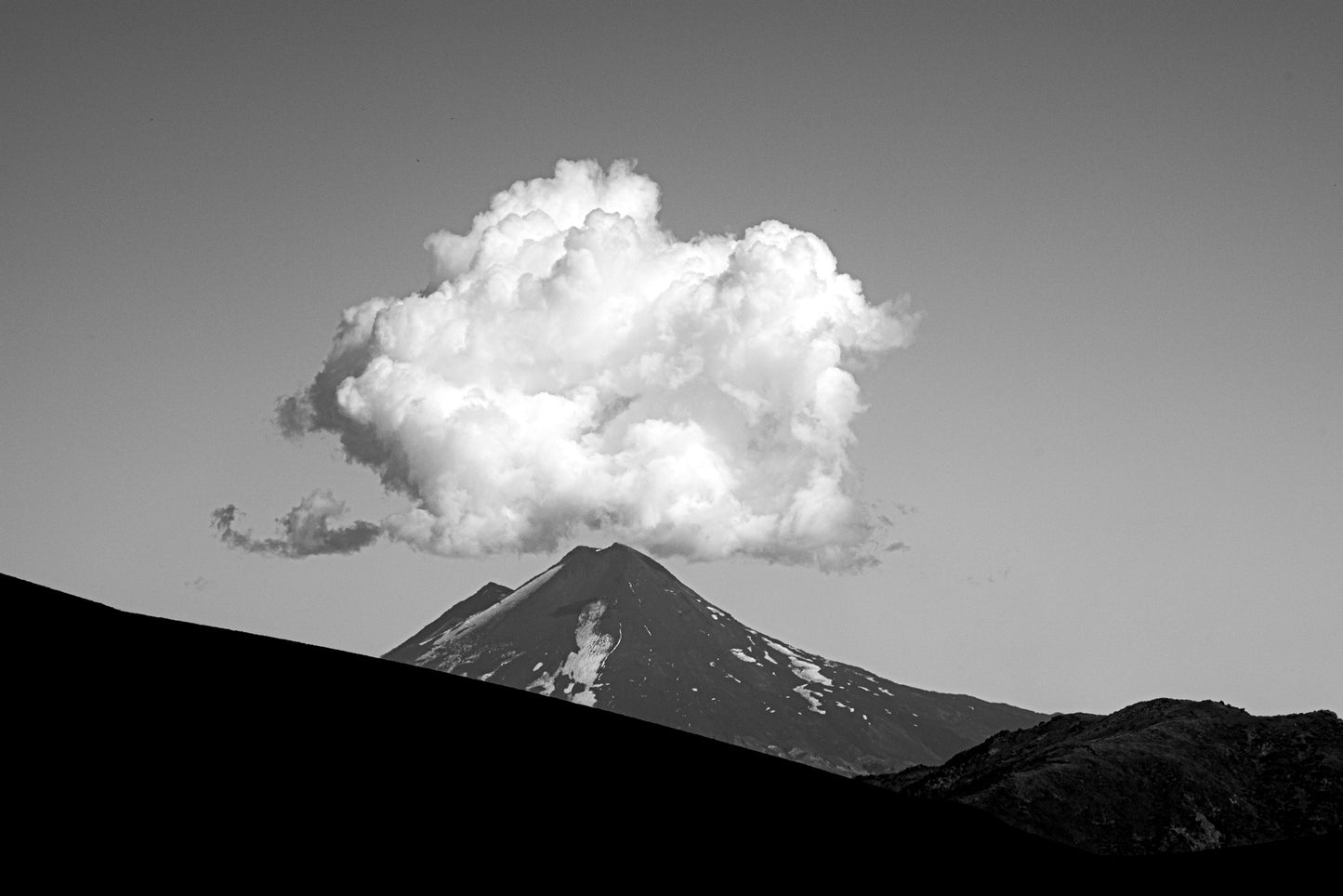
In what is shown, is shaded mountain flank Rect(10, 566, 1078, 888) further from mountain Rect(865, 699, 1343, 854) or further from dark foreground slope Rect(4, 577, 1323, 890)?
mountain Rect(865, 699, 1343, 854)

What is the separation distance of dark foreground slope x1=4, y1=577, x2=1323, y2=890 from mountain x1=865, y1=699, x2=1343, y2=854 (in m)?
72.3

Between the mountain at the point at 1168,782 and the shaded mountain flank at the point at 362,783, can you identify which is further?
the mountain at the point at 1168,782

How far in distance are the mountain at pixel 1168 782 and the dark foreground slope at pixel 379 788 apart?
237ft

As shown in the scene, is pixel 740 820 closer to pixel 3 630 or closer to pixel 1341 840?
pixel 1341 840

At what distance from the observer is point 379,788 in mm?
5383

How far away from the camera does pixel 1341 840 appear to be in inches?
229

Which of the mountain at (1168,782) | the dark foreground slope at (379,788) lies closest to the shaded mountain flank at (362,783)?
the dark foreground slope at (379,788)

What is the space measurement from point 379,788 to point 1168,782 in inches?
3701

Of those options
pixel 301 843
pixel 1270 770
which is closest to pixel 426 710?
pixel 301 843

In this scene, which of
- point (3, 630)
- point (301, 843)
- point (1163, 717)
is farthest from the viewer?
point (1163, 717)

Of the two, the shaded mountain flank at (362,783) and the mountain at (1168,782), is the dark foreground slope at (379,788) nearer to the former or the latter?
the shaded mountain flank at (362,783)

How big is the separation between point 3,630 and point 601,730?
2775 millimetres

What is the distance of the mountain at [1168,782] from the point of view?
81250mm

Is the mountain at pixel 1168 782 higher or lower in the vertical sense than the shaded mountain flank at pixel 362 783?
higher
